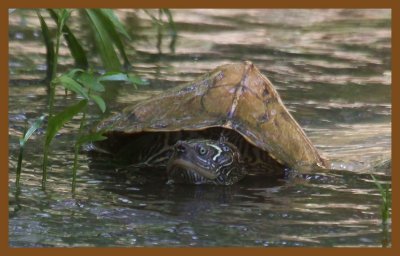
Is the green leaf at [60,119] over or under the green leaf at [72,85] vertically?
under

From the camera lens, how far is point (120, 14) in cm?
1225

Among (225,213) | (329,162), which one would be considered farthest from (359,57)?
(225,213)

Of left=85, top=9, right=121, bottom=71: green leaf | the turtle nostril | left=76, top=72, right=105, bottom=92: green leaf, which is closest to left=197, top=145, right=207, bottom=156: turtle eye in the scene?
the turtle nostril

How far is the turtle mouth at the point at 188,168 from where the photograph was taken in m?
5.99

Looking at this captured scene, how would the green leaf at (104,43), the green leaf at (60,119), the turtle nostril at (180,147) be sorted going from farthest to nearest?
1. the green leaf at (104,43)
2. the turtle nostril at (180,147)
3. the green leaf at (60,119)

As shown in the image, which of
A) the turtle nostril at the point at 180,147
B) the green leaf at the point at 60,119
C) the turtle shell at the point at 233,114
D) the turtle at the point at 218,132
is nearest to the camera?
the green leaf at the point at 60,119

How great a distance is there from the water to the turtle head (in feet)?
0.27

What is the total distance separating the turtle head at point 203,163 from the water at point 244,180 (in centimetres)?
8

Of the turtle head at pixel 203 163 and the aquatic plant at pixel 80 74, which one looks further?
the turtle head at pixel 203 163

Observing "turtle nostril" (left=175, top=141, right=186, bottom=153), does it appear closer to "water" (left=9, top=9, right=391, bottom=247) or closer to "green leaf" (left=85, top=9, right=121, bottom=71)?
"water" (left=9, top=9, right=391, bottom=247)

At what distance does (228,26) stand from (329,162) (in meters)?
5.80

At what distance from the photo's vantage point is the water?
4.97 m

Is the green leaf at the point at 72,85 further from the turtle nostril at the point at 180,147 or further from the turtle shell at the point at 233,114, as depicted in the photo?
the turtle shell at the point at 233,114

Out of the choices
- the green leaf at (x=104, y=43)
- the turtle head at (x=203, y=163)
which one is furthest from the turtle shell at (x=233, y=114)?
the green leaf at (x=104, y=43)
